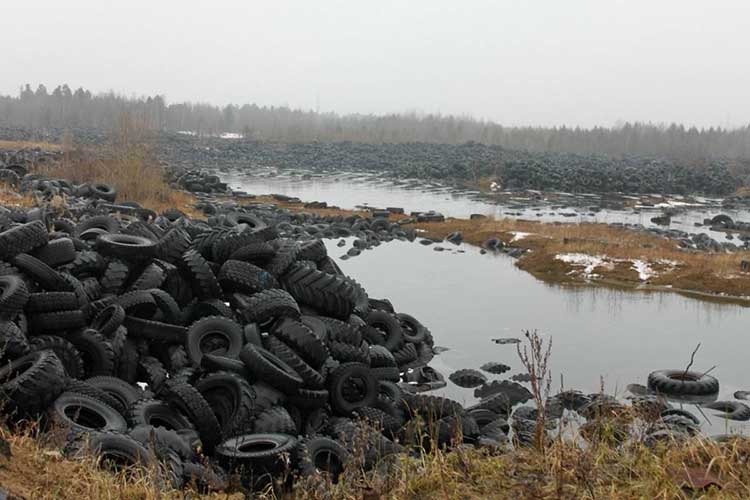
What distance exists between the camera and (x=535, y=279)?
59.3 feet

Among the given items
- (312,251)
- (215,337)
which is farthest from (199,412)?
(312,251)

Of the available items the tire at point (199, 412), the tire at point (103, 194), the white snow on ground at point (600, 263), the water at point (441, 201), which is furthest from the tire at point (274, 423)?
the water at point (441, 201)

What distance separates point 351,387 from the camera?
8672 millimetres

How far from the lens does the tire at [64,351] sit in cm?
759

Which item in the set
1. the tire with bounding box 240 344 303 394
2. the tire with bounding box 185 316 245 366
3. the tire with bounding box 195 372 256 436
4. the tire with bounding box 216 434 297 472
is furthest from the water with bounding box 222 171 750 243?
the tire with bounding box 216 434 297 472

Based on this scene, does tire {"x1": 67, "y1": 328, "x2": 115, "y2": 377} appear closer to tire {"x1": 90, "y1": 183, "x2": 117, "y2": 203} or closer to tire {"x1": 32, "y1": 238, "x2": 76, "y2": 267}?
tire {"x1": 32, "y1": 238, "x2": 76, "y2": 267}

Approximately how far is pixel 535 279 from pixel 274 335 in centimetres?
1063


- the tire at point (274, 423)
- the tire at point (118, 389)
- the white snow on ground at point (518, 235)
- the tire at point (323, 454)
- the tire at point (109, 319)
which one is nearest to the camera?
the tire at point (323, 454)

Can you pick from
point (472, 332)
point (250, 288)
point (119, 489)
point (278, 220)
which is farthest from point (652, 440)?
point (278, 220)

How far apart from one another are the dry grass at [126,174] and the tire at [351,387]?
16444mm

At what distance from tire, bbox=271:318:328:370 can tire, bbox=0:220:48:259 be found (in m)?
→ 3.19

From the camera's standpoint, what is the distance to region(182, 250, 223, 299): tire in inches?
381

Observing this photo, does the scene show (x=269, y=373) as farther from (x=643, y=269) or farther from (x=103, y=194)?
(x=103, y=194)

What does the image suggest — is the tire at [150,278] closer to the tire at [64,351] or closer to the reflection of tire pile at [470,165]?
the tire at [64,351]
